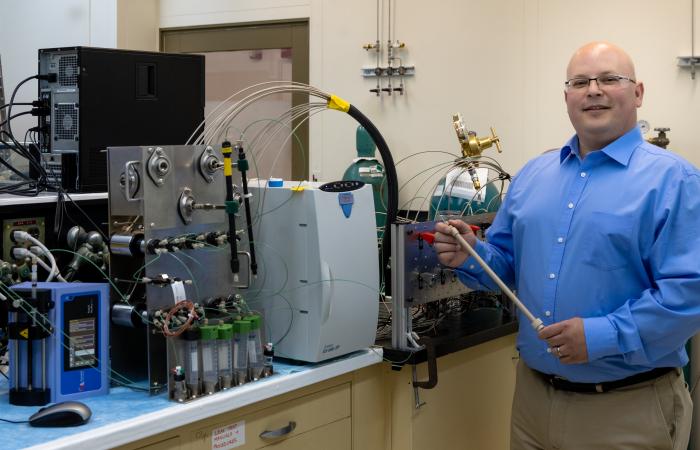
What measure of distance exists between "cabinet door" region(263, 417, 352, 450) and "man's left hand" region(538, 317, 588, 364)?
0.59 meters

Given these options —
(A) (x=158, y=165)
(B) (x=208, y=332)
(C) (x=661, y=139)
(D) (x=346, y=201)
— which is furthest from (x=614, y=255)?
(C) (x=661, y=139)

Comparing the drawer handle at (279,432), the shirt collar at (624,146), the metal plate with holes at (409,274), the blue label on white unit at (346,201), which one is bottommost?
the drawer handle at (279,432)

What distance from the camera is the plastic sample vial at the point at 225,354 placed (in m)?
1.86

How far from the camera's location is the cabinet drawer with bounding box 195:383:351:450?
1857 mm

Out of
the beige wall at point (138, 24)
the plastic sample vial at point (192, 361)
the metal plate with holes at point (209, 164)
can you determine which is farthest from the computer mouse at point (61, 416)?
the beige wall at point (138, 24)

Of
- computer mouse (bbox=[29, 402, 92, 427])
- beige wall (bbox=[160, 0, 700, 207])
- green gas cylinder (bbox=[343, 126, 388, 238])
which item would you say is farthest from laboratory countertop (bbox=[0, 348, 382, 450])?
beige wall (bbox=[160, 0, 700, 207])

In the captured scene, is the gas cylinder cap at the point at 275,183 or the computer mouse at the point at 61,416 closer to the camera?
the computer mouse at the point at 61,416

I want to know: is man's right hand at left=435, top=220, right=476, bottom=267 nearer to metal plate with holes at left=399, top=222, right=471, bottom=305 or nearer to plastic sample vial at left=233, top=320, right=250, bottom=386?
metal plate with holes at left=399, top=222, right=471, bottom=305

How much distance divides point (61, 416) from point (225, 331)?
15.4 inches

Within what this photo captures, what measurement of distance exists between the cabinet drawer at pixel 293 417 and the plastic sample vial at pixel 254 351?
0.09 metres

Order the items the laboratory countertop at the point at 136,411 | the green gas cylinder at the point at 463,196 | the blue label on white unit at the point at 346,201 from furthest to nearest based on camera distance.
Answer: the green gas cylinder at the point at 463,196 → the blue label on white unit at the point at 346,201 → the laboratory countertop at the point at 136,411

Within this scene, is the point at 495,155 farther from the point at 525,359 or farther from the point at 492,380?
the point at 525,359

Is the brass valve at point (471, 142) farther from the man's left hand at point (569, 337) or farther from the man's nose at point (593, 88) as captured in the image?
the man's left hand at point (569, 337)

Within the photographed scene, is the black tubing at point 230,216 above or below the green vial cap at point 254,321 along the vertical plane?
above
